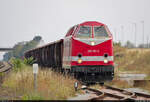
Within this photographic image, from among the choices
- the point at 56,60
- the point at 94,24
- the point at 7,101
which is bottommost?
the point at 7,101

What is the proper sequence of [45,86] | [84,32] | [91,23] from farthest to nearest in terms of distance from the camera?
1. [91,23]
2. [84,32]
3. [45,86]

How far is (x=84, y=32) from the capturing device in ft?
58.1

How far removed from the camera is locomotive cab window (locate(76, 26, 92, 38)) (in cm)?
1758

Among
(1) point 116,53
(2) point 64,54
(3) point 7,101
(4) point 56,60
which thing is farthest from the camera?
(1) point 116,53

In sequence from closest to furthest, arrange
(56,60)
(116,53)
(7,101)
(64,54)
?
1. (7,101)
2. (64,54)
3. (56,60)
4. (116,53)

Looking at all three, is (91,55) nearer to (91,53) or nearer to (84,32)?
(91,53)

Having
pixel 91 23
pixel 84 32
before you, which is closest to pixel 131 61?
pixel 91 23

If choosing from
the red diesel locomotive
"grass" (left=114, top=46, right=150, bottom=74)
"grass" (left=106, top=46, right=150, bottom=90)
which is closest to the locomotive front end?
the red diesel locomotive

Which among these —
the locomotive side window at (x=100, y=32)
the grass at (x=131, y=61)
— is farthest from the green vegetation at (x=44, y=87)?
the grass at (x=131, y=61)

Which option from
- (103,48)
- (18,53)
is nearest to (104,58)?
(103,48)

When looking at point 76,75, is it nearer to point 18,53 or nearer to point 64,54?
point 64,54

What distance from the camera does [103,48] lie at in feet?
57.5

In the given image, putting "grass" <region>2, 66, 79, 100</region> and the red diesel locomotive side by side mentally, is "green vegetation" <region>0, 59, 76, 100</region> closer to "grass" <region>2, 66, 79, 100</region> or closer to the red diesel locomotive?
"grass" <region>2, 66, 79, 100</region>

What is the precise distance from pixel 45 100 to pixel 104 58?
743 centimetres
